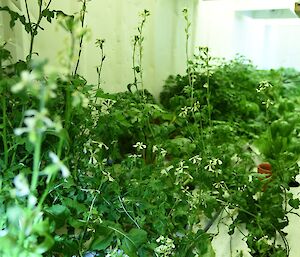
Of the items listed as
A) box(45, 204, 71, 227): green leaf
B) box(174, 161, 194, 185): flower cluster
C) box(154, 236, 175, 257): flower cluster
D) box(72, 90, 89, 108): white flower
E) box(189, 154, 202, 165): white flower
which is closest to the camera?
box(72, 90, 89, 108): white flower

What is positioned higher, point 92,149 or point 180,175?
point 92,149

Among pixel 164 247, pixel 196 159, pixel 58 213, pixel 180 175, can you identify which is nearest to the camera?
pixel 58 213

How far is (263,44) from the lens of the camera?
329 cm

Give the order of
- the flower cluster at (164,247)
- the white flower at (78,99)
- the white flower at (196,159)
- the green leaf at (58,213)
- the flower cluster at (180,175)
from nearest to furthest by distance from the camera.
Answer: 1. the white flower at (78,99)
2. the green leaf at (58,213)
3. the flower cluster at (164,247)
4. the flower cluster at (180,175)
5. the white flower at (196,159)

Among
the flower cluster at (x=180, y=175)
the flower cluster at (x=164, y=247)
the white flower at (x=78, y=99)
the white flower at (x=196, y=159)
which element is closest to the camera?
the white flower at (x=78, y=99)

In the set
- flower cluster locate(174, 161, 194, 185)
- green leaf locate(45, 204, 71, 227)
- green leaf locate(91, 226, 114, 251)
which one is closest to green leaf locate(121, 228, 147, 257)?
green leaf locate(91, 226, 114, 251)

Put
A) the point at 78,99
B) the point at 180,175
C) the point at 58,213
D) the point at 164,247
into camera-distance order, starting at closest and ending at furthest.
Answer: the point at 78,99
the point at 58,213
the point at 164,247
the point at 180,175

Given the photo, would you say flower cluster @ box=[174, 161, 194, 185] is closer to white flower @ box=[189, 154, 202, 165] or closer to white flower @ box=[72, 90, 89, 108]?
white flower @ box=[189, 154, 202, 165]

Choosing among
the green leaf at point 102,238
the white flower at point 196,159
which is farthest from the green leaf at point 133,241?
the white flower at point 196,159

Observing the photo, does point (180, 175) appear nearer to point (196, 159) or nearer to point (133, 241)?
point (196, 159)

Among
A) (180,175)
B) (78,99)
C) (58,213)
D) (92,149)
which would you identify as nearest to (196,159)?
(180,175)

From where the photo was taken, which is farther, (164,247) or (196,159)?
(196,159)

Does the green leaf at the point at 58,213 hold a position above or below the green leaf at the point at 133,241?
above

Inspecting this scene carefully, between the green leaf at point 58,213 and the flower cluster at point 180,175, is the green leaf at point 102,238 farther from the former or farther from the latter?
the flower cluster at point 180,175
